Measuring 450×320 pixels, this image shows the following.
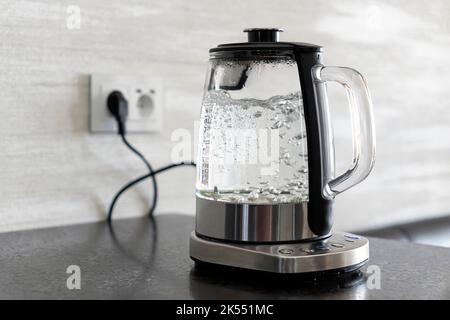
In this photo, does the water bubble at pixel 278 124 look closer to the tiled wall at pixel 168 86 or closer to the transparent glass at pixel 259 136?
the transparent glass at pixel 259 136

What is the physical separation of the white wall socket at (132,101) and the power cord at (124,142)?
0.04 ft

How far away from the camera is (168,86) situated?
1.20 m

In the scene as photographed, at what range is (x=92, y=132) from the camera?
3.63ft

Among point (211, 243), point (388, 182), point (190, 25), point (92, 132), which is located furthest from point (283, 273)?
point (388, 182)

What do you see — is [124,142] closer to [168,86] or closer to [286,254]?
[168,86]

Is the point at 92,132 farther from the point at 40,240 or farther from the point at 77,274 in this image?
the point at 77,274

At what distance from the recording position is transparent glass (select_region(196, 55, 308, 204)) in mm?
782

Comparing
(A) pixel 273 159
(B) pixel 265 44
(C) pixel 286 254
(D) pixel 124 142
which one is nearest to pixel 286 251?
(C) pixel 286 254

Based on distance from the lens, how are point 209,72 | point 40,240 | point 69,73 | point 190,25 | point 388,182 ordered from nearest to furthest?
point 209,72 < point 40,240 < point 69,73 < point 190,25 < point 388,182

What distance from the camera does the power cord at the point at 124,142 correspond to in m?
1.11

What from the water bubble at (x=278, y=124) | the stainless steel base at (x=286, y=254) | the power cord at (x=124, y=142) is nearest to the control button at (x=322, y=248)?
the stainless steel base at (x=286, y=254)

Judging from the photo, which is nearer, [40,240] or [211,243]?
[211,243]

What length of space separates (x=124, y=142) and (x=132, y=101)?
0.07 meters

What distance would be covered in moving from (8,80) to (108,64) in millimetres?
178
